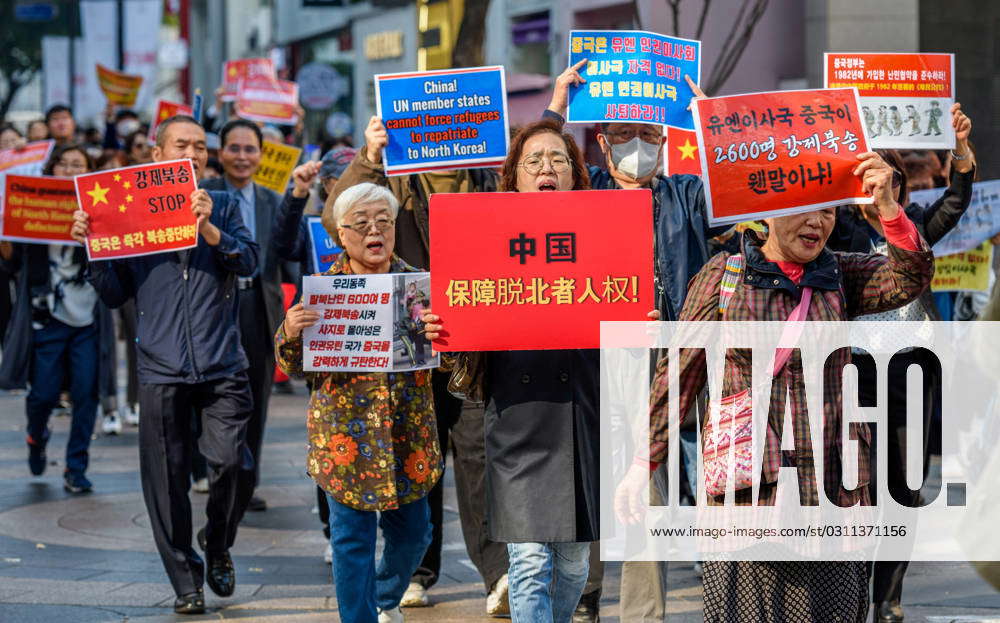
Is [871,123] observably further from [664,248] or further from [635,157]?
[664,248]

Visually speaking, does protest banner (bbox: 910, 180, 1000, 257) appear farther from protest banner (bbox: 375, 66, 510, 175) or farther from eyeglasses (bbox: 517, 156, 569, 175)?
eyeglasses (bbox: 517, 156, 569, 175)

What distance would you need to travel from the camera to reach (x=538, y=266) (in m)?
5.26

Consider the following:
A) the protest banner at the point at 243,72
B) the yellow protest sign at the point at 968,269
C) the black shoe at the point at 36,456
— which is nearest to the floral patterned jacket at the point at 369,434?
the black shoe at the point at 36,456

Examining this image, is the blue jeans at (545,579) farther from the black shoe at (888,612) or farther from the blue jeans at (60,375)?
the blue jeans at (60,375)

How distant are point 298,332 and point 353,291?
26 centimetres

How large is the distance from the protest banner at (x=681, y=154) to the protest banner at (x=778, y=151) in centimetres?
299

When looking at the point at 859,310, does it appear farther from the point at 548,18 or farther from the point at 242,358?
the point at 548,18

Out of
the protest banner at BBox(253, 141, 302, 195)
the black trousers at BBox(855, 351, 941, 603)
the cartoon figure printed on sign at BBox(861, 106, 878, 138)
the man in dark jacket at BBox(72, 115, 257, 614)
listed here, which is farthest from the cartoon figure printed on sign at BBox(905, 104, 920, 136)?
the protest banner at BBox(253, 141, 302, 195)

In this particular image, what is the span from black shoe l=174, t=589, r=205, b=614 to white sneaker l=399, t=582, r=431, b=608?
90 centimetres

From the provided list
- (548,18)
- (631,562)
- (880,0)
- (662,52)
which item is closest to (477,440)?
(631,562)

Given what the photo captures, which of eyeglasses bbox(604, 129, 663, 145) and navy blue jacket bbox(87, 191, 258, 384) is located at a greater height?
eyeglasses bbox(604, 129, 663, 145)

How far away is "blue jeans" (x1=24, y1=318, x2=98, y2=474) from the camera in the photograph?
1052 cm

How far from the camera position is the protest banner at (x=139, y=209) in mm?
7062

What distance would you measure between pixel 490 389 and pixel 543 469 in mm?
338
